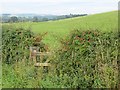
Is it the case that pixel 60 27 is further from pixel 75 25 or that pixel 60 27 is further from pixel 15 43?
pixel 15 43

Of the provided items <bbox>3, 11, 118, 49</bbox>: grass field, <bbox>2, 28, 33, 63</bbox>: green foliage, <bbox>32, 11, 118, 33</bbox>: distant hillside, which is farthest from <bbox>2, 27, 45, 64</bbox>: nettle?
<bbox>32, 11, 118, 33</bbox>: distant hillside

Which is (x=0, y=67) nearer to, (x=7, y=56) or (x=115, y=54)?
(x=7, y=56)

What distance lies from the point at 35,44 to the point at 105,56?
279 centimetres

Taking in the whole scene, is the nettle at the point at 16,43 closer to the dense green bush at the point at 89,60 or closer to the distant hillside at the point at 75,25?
the distant hillside at the point at 75,25

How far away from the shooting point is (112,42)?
862 centimetres

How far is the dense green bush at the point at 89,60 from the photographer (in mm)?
8195

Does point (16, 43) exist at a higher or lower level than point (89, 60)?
higher

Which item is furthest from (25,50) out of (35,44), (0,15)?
(0,15)

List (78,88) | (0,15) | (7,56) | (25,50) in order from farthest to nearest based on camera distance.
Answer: (0,15) < (7,56) < (25,50) < (78,88)

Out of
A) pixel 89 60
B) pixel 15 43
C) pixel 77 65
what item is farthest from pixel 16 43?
pixel 89 60

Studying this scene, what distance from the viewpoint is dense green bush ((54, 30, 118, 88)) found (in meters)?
8.20

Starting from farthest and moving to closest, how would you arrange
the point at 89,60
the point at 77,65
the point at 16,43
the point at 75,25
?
the point at 75,25 → the point at 16,43 → the point at 77,65 → the point at 89,60

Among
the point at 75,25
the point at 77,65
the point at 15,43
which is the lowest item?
the point at 77,65

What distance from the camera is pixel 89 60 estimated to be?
28.3 ft
